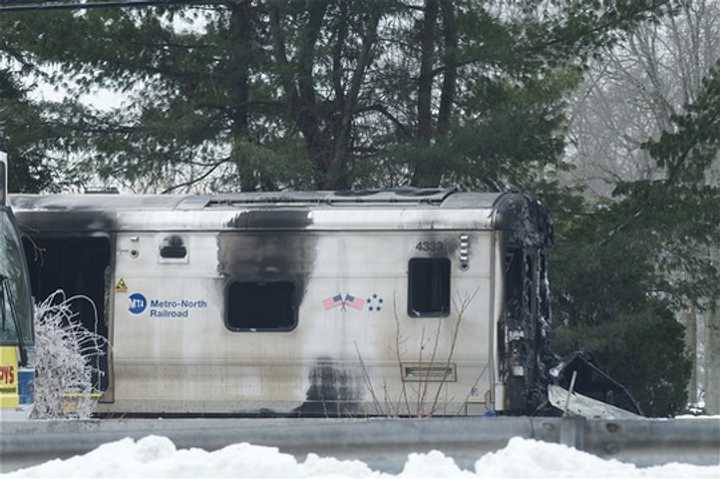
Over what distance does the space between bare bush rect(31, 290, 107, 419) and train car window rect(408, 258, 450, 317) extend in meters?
3.18

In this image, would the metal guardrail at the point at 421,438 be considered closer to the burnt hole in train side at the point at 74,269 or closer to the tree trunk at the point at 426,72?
the burnt hole in train side at the point at 74,269

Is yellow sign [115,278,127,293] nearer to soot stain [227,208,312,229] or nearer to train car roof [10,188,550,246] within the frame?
train car roof [10,188,550,246]

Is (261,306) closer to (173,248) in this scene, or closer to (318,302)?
(318,302)

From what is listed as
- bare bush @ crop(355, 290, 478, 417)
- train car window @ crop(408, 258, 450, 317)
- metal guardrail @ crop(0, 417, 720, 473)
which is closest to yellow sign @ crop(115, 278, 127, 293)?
bare bush @ crop(355, 290, 478, 417)

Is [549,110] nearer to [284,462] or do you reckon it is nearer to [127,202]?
[127,202]

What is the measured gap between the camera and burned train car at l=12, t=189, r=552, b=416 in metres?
14.3

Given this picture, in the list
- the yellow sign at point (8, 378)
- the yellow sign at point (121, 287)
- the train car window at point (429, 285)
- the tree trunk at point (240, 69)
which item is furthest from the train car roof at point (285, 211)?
the tree trunk at point (240, 69)

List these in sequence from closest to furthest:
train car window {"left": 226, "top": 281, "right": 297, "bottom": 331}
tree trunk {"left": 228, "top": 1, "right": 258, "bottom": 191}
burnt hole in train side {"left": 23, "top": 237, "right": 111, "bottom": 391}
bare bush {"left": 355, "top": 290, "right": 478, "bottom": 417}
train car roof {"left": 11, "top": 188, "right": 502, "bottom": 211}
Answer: bare bush {"left": 355, "top": 290, "right": 478, "bottom": 417} < train car window {"left": 226, "top": 281, "right": 297, "bottom": 331} < train car roof {"left": 11, "top": 188, "right": 502, "bottom": 211} < burnt hole in train side {"left": 23, "top": 237, "right": 111, "bottom": 391} < tree trunk {"left": 228, "top": 1, "right": 258, "bottom": 191}

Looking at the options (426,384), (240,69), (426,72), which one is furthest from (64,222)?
(426,72)

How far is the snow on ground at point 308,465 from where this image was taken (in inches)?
307

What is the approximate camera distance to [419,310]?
14391mm

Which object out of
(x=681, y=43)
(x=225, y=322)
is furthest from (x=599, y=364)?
(x=681, y=43)

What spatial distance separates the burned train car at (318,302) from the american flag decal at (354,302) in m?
0.03

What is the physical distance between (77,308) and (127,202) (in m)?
1.22
